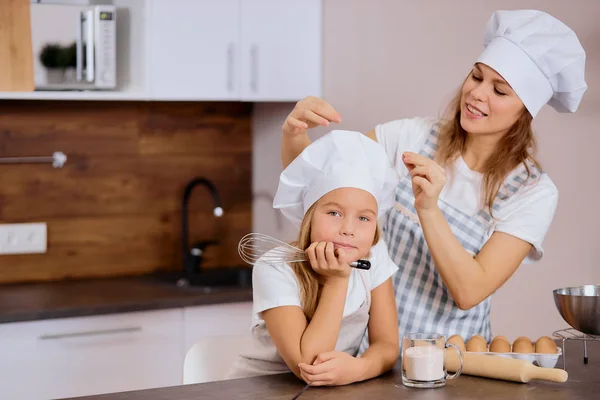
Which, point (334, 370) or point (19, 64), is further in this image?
point (19, 64)

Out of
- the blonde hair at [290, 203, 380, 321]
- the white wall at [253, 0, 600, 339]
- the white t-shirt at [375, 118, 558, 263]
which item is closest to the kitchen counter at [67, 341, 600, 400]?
the blonde hair at [290, 203, 380, 321]

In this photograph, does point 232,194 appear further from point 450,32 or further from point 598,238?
point 598,238

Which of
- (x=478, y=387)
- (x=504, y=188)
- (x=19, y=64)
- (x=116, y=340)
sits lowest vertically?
(x=116, y=340)

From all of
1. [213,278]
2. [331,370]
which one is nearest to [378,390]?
[331,370]

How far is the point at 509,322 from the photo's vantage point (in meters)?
2.43

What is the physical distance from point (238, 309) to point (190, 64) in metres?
0.84

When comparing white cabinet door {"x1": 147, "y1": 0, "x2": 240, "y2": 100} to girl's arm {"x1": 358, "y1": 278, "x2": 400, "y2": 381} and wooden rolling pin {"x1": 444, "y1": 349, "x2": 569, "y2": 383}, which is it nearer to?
girl's arm {"x1": 358, "y1": 278, "x2": 400, "y2": 381}

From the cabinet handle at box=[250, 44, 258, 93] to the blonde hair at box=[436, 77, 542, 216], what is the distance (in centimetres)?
122

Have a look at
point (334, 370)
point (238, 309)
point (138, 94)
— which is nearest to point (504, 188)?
point (334, 370)

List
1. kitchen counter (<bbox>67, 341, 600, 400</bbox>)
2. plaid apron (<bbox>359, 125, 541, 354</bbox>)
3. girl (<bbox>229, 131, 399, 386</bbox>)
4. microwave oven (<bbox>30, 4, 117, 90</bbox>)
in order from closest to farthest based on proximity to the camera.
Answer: kitchen counter (<bbox>67, 341, 600, 400</bbox>)
girl (<bbox>229, 131, 399, 386</bbox>)
plaid apron (<bbox>359, 125, 541, 354</bbox>)
microwave oven (<bbox>30, 4, 117, 90</bbox>)

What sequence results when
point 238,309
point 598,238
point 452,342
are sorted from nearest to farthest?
point 452,342 → point 598,238 → point 238,309

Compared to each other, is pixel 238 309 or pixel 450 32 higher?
pixel 450 32

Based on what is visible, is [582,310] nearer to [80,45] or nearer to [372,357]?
[372,357]

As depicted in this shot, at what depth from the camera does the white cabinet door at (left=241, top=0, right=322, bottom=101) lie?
9.90ft
